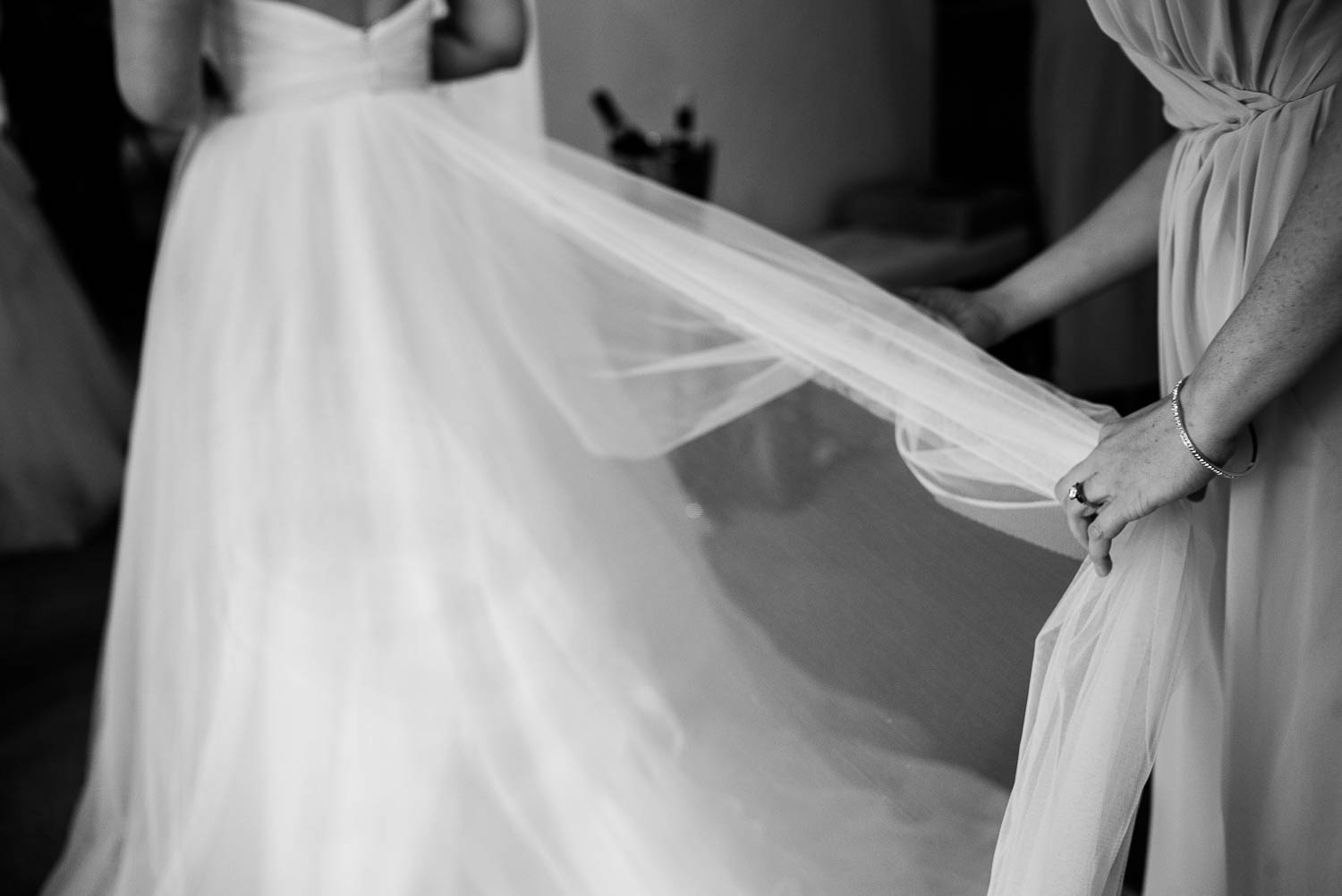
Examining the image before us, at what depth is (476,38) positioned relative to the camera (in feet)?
4.33

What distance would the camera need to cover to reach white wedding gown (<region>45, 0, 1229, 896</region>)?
80 centimetres

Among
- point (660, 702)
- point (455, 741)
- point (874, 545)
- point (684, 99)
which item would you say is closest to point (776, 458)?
point (874, 545)

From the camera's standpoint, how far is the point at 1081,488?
697 mm

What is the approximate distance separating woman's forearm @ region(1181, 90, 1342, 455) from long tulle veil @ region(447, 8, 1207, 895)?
8 centimetres

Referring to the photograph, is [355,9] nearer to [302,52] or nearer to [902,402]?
[302,52]

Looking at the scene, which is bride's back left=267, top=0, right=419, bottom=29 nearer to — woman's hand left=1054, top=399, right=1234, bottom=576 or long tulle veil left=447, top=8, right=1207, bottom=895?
long tulle veil left=447, top=8, right=1207, bottom=895

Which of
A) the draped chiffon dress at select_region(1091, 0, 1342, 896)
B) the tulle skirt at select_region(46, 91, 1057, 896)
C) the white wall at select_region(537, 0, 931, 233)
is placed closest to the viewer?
the draped chiffon dress at select_region(1091, 0, 1342, 896)

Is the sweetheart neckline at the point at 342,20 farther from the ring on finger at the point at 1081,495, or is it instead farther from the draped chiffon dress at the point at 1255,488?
the ring on finger at the point at 1081,495

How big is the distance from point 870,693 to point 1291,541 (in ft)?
0.95

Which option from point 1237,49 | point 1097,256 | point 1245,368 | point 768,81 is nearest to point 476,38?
point 1097,256

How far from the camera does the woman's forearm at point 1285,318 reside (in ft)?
1.98

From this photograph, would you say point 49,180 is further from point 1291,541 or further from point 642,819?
point 1291,541

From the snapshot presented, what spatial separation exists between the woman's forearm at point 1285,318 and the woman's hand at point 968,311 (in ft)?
0.96

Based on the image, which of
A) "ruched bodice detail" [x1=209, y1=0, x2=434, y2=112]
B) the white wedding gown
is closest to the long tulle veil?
the white wedding gown
